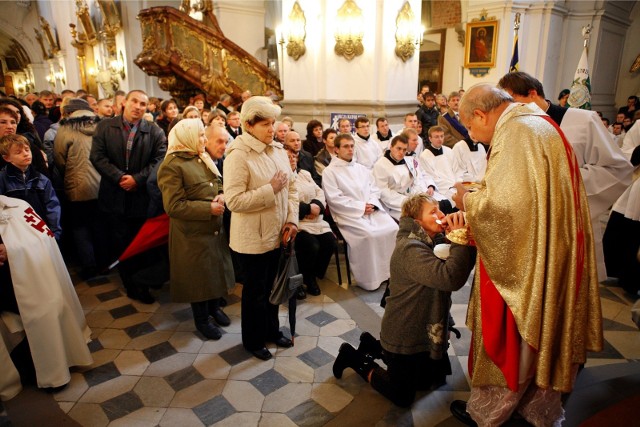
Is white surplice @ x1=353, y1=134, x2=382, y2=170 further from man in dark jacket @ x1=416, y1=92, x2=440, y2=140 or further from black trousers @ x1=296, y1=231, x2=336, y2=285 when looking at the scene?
man in dark jacket @ x1=416, y1=92, x2=440, y2=140

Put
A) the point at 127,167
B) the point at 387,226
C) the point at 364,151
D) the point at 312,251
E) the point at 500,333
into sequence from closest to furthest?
the point at 500,333 → the point at 127,167 → the point at 312,251 → the point at 387,226 → the point at 364,151

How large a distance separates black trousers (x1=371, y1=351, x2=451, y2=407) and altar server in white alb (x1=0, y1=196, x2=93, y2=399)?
2.00 meters

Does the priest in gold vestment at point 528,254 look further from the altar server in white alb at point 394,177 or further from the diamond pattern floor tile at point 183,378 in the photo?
the altar server in white alb at point 394,177

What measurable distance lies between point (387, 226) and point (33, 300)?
3139 millimetres

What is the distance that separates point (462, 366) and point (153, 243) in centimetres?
277

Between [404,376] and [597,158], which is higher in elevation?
[597,158]

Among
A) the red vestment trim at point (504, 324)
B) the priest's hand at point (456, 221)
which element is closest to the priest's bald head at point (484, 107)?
the red vestment trim at point (504, 324)

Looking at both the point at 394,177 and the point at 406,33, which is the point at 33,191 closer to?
the point at 394,177

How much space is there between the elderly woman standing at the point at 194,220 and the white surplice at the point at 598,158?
2477mm

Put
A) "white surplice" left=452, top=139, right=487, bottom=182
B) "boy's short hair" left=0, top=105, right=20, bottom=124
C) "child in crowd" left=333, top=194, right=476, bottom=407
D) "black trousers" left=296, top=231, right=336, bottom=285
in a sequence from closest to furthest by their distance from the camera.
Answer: "child in crowd" left=333, top=194, right=476, bottom=407
"boy's short hair" left=0, top=105, right=20, bottom=124
"black trousers" left=296, top=231, right=336, bottom=285
"white surplice" left=452, top=139, right=487, bottom=182

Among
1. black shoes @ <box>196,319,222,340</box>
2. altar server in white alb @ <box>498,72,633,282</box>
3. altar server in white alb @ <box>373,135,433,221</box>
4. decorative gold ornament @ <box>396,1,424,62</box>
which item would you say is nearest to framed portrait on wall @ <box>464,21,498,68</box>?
decorative gold ornament @ <box>396,1,424,62</box>

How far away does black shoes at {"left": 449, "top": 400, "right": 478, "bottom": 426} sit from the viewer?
2.36 metres

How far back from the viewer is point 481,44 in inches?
415

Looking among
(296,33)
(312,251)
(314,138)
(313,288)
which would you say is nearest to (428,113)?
(296,33)
